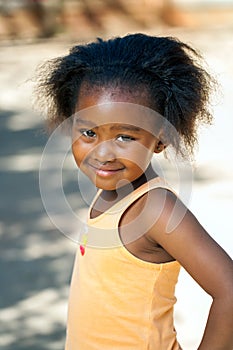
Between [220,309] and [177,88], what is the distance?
1.53 feet

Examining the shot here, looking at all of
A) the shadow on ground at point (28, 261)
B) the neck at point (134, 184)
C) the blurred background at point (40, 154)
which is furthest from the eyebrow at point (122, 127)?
the shadow on ground at point (28, 261)

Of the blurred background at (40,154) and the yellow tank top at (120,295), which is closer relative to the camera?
the yellow tank top at (120,295)

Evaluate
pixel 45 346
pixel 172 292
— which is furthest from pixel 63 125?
pixel 45 346

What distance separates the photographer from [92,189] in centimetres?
286

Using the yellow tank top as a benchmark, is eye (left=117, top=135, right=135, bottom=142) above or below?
above

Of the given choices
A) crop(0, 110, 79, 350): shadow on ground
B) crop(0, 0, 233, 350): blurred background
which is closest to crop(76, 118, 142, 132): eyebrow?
crop(0, 0, 233, 350): blurred background

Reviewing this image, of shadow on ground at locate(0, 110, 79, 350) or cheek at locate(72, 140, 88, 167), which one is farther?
shadow on ground at locate(0, 110, 79, 350)

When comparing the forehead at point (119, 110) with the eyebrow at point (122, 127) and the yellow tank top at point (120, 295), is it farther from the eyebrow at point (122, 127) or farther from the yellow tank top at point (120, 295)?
the yellow tank top at point (120, 295)

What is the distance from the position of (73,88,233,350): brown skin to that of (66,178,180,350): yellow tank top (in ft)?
0.08

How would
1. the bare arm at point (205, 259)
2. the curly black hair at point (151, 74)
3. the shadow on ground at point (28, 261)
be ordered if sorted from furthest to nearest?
the shadow on ground at point (28, 261) < the curly black hair at point (151, 74) < the bare arm at point (205, 259)

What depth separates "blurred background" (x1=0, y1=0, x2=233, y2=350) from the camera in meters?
3.61

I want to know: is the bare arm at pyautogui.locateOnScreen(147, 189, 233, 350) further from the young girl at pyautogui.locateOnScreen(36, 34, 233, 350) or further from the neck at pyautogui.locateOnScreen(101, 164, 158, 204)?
the neck at pyautogui.locateOnScreen(101, 164, 158, 204)

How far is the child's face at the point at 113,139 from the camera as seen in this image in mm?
1825

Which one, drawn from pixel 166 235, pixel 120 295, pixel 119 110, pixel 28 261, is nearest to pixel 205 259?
pixel 166 235
